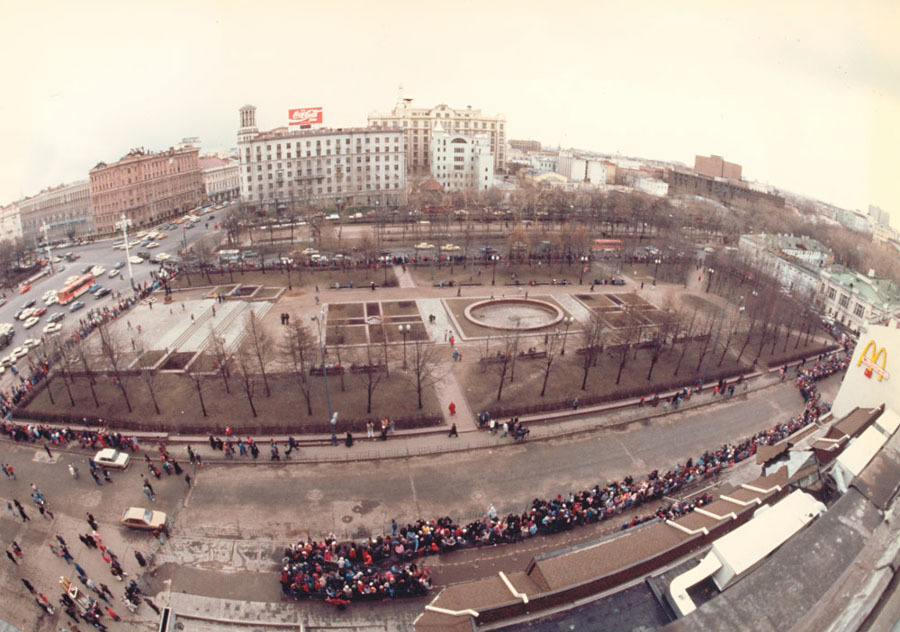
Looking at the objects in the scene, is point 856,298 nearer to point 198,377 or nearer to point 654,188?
point 198,377

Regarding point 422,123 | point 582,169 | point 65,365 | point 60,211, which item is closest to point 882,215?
point 65,365

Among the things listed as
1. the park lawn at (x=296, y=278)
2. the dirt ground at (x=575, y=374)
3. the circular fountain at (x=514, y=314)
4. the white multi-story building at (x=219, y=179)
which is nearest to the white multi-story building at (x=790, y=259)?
the dirt ground at (x=575, y=374)

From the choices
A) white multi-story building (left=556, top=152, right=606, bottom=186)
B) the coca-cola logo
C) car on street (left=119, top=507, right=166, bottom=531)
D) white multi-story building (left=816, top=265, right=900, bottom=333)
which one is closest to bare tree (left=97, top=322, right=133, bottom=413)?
car on street (left=119, top=507, right=166, bottom=531)

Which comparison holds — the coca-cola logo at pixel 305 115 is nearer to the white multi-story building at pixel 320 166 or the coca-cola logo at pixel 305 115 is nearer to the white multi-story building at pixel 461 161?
the white multi-story building at pixel 320 166

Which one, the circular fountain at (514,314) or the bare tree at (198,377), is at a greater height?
the circular fountain at (514,314)

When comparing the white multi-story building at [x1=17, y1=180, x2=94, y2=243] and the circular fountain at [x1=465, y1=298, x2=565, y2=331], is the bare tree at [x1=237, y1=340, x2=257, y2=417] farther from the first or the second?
the white multi-story building at [x1=17, y1=180, x2=94, y2=243]

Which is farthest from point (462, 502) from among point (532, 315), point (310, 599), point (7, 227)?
point (7, 227)
